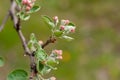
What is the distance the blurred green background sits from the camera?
4.20 meters

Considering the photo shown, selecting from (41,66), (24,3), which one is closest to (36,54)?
(41,66)

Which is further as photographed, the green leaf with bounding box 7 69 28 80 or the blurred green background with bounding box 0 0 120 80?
the blurred green background with bounding box 0 0 120 80

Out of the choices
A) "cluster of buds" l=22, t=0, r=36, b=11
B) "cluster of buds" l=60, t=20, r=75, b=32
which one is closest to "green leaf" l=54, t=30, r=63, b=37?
"cluster of buds" l=60, t=20, r=75, b=32

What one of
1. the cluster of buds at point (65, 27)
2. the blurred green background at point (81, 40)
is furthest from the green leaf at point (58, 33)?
the blurred green background at point (81, 40)

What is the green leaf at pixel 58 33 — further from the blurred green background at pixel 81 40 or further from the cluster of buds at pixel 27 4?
the blurred green background at pixel 81 40

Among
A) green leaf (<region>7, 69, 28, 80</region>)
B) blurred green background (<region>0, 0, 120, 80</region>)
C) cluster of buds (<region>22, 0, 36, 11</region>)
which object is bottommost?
blurred green background (<region>0, 0, 120, 80</region>)

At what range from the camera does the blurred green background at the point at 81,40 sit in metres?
4.20

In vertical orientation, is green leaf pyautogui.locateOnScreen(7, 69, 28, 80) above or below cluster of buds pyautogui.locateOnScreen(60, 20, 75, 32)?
below

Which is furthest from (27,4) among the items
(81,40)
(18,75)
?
(81,40)

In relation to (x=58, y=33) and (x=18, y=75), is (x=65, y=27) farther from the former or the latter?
(x=18, y=75)

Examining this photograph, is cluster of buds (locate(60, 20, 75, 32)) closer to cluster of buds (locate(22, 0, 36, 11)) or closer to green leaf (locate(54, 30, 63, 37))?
green leaf (locate(54, 30, 63, 37))

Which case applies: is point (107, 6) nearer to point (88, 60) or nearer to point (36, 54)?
point (88, 60)

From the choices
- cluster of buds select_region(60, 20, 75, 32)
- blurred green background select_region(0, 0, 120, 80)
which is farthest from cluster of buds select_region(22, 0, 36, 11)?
blurred green background select_region(0, 0, 120, 80)

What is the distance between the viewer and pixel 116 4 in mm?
5148
